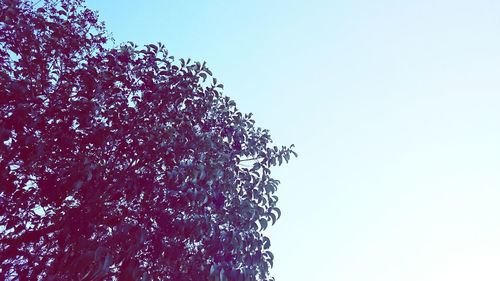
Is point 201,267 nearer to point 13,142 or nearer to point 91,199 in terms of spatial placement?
point 91,199

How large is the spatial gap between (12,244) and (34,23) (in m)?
3.89

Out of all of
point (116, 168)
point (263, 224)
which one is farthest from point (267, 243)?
point (116, 168)

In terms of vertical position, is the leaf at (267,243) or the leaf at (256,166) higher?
the leaf at (256,166)

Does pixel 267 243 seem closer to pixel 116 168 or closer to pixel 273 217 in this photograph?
pixel 273 217

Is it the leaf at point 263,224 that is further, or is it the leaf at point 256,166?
the leaf at point 256,166

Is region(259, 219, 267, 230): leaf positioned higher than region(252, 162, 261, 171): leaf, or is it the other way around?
region(252, 162, 261, 171): leaf

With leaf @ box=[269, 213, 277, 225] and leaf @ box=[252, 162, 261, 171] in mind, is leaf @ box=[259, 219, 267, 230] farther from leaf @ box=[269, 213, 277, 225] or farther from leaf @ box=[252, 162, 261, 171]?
leaf @ box=[252, 162, 261, 171]

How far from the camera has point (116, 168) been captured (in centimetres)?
647

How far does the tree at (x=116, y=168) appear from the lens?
18.2ft

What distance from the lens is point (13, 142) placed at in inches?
236

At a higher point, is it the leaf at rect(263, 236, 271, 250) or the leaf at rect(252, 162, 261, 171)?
the leaf at rect(252, 162, 261, 171)

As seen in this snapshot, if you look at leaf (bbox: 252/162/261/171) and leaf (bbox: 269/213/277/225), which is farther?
leaf (bbox: 252/162/261/171)

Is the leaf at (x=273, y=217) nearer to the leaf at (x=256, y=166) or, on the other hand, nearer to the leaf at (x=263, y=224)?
the leaf at (x=263, y=224)

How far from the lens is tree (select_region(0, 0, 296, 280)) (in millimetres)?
5559
